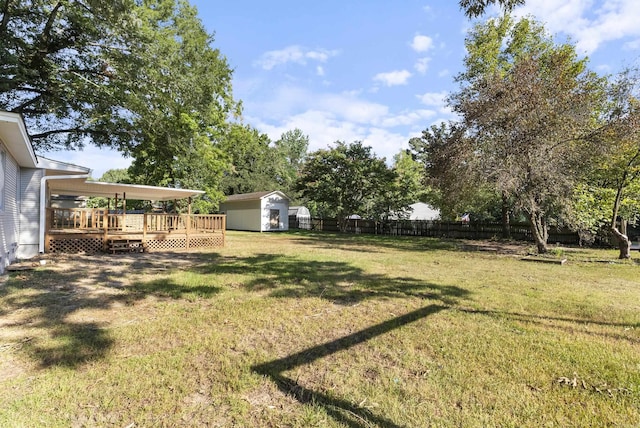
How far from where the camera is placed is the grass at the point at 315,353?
7.72 ft

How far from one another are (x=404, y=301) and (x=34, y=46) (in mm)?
12784

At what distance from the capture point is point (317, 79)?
15227 millimetres

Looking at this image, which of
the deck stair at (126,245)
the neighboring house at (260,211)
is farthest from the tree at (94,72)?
the neighboring house at (260,211)

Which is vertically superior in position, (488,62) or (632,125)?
(488,62)

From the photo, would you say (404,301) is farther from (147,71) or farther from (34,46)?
(34,46)

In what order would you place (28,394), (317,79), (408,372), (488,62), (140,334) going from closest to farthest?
(28,394) < (408,372) < (140,334) < (317,79) < (488,62)

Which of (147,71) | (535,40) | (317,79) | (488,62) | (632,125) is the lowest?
(632,125)

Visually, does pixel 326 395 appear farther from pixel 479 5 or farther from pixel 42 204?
pixel 42 204

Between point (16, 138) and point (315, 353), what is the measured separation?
22.9 feet

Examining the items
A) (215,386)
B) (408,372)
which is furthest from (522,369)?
(215,386)

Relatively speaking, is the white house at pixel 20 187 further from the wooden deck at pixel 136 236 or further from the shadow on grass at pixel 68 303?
the shadow on grass at pixel 68 303

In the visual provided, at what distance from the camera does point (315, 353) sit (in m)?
3.29

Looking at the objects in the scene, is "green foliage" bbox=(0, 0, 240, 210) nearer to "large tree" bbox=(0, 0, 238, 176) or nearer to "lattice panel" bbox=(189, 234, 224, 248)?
"large tree" bbox=(0, 0, 238, 176)

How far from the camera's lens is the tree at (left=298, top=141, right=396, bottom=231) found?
75.1ft
